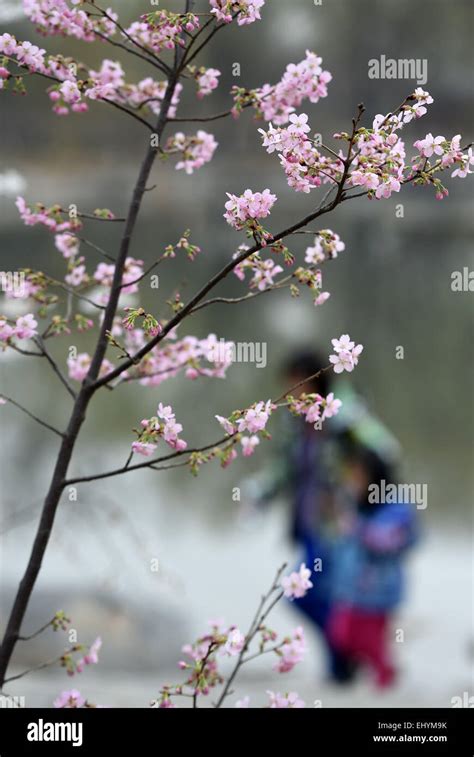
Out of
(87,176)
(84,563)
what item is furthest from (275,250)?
(87,176)

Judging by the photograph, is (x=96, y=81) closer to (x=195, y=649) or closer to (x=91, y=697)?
(x=195, y=649)

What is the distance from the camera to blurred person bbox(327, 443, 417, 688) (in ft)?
11.1

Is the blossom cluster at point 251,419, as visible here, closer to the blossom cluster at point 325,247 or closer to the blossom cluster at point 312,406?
the blossom cluster at point 312,406

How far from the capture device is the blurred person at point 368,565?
3.38m

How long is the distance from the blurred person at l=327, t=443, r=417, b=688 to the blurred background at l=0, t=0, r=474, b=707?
0.15 m

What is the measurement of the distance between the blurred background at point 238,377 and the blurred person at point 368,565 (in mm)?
147

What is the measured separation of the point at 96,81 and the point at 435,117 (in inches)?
157

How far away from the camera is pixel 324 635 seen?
12.1ft

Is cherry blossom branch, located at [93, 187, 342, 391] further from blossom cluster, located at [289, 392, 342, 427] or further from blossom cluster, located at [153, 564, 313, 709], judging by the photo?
blossom cluster, located at [153, 564, 313, 709]

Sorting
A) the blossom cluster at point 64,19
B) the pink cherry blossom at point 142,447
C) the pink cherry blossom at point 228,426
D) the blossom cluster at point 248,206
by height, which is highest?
the blossom cluster at point 64,19

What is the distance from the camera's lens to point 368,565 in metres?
3.51

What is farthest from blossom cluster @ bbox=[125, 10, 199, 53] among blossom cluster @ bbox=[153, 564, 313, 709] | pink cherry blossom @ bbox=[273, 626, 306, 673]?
pink cherry blossom @ bbox=[273, 626, 306, 673]

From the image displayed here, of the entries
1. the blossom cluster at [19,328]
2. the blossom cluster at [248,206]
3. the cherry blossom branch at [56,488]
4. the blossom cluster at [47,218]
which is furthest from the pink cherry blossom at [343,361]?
the blossom cluster at [47,218]

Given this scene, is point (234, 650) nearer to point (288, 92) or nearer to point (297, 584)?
point (297, 584)
